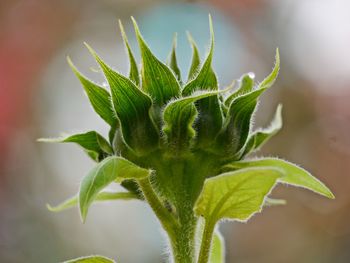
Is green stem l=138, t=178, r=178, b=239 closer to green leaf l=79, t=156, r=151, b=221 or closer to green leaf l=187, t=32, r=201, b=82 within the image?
green leaf l=79, t=156, r=151, b=221

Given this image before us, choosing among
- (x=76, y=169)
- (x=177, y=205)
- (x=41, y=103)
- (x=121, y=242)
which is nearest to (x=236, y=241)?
(x=121, y=242)

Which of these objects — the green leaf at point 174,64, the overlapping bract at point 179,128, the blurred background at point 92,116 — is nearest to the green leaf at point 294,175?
the overlapping bract at point 179,128

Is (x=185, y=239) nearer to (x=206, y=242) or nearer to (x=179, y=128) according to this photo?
(x=206, y=242)

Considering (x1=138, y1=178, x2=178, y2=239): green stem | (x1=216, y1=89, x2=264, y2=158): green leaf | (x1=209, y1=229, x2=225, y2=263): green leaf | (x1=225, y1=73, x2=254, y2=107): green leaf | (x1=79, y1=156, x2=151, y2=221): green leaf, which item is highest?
(x1=225, y1=73, x2=254, y2=107): green leaf

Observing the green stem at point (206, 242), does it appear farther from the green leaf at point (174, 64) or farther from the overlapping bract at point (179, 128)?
the green leaf at point (174, 64)

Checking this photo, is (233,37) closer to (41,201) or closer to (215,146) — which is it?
(41,201)

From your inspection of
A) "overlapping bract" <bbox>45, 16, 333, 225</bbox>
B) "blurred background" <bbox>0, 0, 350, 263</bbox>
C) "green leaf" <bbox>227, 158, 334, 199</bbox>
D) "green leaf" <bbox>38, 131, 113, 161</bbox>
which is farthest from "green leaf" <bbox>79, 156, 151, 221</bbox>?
"blurred background" <bbox>0, 0, 350, 263</bbox>
